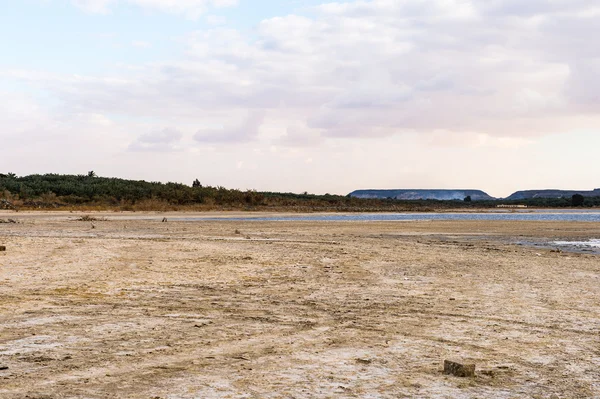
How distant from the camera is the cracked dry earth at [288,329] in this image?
18.7 ft

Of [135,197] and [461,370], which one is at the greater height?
[135,197]

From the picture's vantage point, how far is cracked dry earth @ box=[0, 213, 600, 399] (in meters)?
5.70

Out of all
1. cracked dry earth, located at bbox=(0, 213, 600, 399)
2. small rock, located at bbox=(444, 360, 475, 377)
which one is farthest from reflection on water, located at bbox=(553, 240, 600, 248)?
small rock, located at bbox=(444, 360, 475, 377)

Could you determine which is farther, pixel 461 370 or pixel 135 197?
pixel 135 197

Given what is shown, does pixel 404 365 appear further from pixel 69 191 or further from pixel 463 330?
pixel 69 191

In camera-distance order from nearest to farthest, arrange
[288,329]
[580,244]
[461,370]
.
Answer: [461,370]
[288,329]
[580,244]

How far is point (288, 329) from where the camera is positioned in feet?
26.6

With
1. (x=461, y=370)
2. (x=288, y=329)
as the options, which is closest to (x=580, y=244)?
(x=288, y=329)

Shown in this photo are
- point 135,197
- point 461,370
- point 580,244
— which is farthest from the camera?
point 135,197

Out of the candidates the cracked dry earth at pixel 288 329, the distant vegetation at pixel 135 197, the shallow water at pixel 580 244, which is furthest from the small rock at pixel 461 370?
the distant vegetation at pixel 135 197

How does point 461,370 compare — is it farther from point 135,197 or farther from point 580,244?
point 135,197

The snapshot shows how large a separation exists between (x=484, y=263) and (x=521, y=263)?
1.00 m

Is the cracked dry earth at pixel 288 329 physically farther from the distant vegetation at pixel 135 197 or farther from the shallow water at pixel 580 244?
the distant vegetation at pixel 135 197

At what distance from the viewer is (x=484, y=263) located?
1719cm
